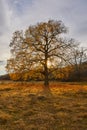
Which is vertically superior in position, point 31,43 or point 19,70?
point 31,43

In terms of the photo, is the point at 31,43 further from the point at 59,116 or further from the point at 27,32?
the point at 59,116

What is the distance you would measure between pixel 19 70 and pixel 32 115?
85.2 feet

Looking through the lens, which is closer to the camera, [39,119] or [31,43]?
[39,119]

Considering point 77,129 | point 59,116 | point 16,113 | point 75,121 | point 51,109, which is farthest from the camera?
point 51,109

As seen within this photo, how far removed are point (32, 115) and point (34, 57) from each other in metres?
26.4

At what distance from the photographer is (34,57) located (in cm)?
4316

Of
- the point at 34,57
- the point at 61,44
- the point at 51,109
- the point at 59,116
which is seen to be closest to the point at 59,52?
the point at 61,44

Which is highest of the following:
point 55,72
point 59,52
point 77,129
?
point 59,52

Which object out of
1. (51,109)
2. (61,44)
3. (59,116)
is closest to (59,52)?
(61,44)

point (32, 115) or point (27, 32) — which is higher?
point (27, 32)

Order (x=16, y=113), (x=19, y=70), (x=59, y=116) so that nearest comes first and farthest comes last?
(x=59, y=116) < (x=16, y=113) < (x=19, y=70)

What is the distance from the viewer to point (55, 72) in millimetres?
44188

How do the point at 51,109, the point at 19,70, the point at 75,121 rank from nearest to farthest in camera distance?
the point at 75,121 < the point at 51,109 < the point at 19,70

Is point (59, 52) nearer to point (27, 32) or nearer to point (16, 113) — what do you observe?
point (27, 32)
